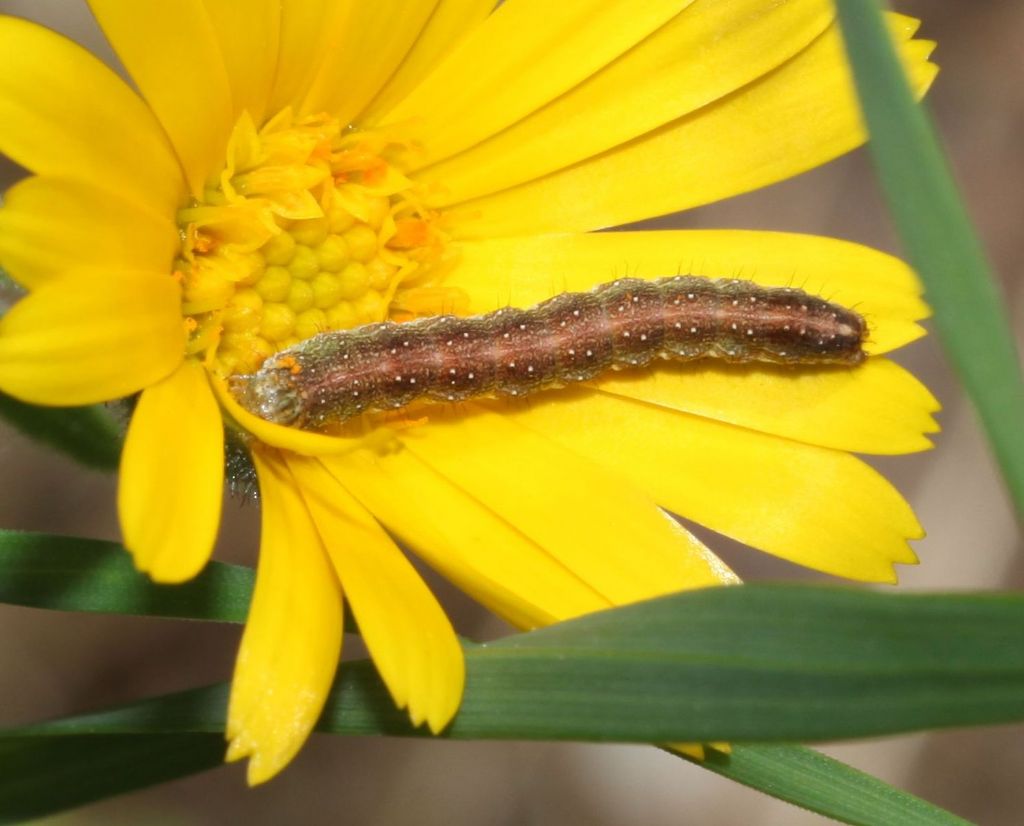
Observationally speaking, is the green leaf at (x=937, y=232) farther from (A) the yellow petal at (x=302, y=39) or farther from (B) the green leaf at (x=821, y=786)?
(A) the yellow petal at (x=302, y=39)

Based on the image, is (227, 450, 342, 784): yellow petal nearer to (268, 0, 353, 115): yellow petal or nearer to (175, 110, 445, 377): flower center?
(175, 110, 445, 377): flower center

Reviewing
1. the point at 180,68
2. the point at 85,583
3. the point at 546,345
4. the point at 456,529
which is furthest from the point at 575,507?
the point at 180,68

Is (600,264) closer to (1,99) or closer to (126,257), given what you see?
(126,257)

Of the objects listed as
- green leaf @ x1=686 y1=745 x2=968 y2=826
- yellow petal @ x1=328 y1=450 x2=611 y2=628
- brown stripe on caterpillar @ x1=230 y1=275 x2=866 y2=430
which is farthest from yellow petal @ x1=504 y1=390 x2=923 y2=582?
green leaf @ x1=686 y1=745 x2=968 y2=826

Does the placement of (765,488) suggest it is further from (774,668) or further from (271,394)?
(774,668)

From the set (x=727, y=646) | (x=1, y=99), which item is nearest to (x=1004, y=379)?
(x=727, y=646)
